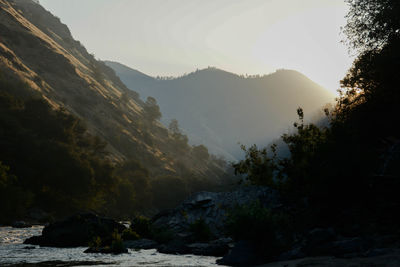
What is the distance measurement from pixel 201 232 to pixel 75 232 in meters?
10.8

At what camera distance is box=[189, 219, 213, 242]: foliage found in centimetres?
3303

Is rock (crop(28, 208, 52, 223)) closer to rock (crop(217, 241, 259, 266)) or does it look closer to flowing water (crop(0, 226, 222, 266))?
flowing water (crop(0, 226, 222, 266))

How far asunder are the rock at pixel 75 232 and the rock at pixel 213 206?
21.6ft

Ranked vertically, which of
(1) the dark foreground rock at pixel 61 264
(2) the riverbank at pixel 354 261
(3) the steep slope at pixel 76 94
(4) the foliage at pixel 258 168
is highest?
(3) the steep slope at pixel 76 94

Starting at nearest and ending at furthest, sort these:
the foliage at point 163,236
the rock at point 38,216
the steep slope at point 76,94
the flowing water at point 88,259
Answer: the flowing water at point 88,259 < the foliage at point 163,236 < the rock at point 38,216 < the steep slope at point 76,94

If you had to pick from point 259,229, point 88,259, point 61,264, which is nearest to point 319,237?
point 259,229

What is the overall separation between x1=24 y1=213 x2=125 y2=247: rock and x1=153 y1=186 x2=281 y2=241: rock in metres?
6.57

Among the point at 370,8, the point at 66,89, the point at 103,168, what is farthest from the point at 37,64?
the point at 370,8

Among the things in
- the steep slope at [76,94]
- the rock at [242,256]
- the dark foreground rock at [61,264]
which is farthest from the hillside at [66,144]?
the rock at [242,256]

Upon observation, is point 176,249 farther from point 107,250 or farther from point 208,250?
point 107,250

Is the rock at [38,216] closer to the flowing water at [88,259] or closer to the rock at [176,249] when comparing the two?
the flowing water at [88,259]

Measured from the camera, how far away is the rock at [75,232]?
31266 mm

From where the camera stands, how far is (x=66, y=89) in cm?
15700

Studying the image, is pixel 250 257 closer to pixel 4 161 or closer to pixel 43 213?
pixel 43 213
